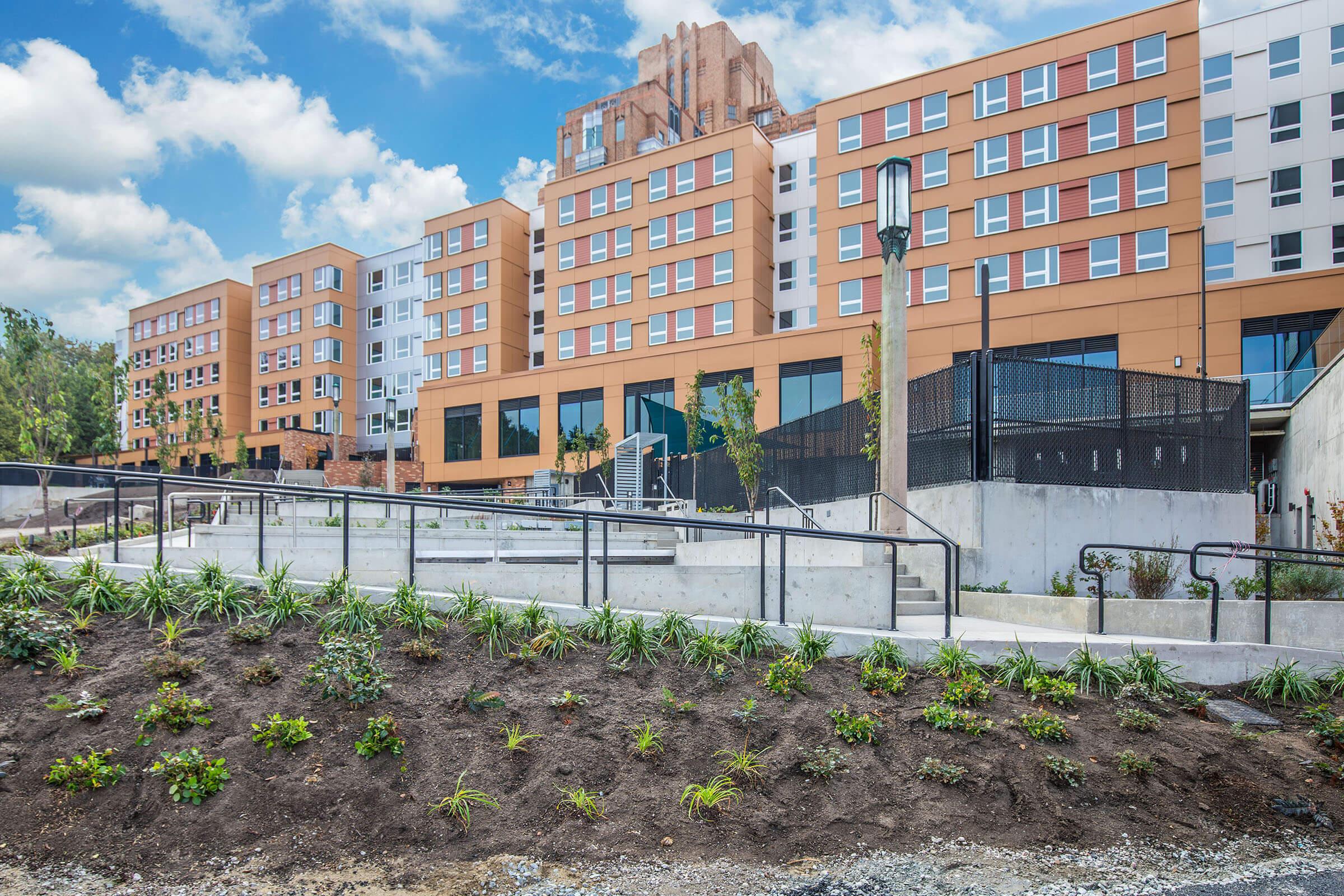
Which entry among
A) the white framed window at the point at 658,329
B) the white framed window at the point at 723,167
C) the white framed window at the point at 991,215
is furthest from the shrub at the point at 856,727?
the white framed window at the point at 723,167

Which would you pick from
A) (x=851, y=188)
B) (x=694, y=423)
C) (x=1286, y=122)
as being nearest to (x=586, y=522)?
(x=694, y=423)

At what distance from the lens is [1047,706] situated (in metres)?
6.79

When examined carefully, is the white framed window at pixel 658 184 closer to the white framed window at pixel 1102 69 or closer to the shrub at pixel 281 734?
the white framed window at pixel 1102 69

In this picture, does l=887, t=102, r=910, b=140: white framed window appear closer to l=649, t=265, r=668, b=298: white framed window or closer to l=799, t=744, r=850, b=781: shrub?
l=649, t=265, r=668, b=298: white framed window

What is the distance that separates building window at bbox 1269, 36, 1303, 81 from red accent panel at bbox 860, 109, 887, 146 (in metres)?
15.0

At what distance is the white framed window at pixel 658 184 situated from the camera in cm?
4194

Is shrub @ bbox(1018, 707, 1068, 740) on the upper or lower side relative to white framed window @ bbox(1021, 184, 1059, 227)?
lower

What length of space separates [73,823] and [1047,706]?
6.95 meters

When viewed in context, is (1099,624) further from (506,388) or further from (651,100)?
(651,100)

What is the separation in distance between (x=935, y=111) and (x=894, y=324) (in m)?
28.0

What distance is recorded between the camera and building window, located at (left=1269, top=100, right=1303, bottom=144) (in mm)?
32312

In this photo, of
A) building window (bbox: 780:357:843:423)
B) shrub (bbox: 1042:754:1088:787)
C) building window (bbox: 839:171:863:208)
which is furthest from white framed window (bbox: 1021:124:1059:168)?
shrub (bbox: 1042:754:1088:787)

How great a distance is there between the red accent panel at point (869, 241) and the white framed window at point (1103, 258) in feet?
26.8

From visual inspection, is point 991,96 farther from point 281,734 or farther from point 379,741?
point 281,734
